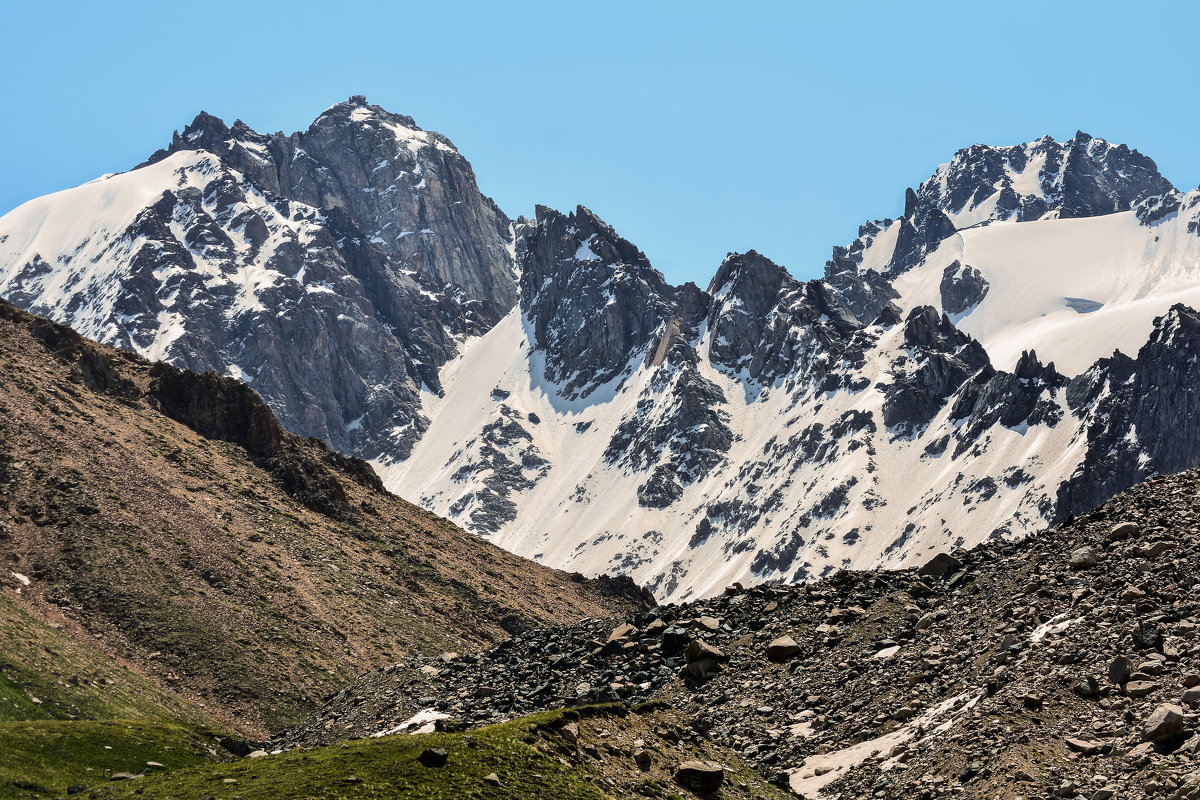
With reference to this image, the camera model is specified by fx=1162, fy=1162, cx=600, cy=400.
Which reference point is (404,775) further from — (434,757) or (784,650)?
(784,650)

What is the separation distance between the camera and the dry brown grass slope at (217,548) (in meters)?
86.1

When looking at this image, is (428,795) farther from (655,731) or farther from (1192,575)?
(1192,575)

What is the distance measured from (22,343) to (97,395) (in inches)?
353

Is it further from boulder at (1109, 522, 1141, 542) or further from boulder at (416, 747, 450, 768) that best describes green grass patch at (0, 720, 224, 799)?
boulder at (1109, 522, 1141, 542)

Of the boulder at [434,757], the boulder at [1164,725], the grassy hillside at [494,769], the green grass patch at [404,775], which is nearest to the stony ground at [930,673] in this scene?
the boulder at [1164,725]

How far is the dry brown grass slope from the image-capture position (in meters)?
86.1

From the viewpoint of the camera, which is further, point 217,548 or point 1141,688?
point 217,548

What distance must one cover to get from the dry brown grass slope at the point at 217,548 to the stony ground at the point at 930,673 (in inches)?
1219

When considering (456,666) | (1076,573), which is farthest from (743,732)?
(456,666)

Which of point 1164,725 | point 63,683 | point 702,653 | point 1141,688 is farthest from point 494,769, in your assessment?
point 63,683

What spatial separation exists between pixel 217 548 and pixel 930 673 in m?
73.5

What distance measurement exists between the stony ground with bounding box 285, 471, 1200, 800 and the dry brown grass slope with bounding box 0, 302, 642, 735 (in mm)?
30970

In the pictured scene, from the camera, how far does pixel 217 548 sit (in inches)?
3979

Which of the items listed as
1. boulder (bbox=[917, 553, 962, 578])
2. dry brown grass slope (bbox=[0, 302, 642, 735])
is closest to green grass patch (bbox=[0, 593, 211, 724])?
dry brown grass slope (bbox=[0, 302, 642, 735])
